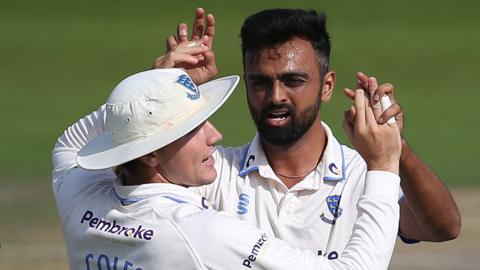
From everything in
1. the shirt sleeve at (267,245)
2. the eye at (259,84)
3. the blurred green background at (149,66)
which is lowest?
the blurred green background at (149,66)

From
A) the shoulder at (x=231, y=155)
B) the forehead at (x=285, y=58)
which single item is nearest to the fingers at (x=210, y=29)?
the forehead at (x=285, y=58)

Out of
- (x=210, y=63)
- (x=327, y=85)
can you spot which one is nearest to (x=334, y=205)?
(x=327, y=85)

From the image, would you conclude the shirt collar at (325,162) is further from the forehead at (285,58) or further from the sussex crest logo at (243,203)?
the forehead at (285,58)

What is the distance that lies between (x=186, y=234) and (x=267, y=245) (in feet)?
0.92

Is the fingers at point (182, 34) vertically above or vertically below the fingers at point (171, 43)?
above

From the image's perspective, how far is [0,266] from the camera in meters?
9.64

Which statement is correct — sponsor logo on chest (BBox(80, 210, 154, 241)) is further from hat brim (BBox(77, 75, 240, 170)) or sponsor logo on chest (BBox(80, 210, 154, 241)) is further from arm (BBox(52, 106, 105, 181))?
arm (BBox(52, 106, 105, 181))

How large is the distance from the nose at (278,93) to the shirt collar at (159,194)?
3.01ft

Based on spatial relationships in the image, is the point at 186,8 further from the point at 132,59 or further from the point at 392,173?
the point at 392,173

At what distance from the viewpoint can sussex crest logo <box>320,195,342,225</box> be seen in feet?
15.2

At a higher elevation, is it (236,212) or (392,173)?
(392,173)

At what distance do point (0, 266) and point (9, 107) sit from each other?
798cm

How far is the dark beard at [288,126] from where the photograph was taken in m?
4.81

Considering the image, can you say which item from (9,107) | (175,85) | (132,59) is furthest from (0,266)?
(132,59)
